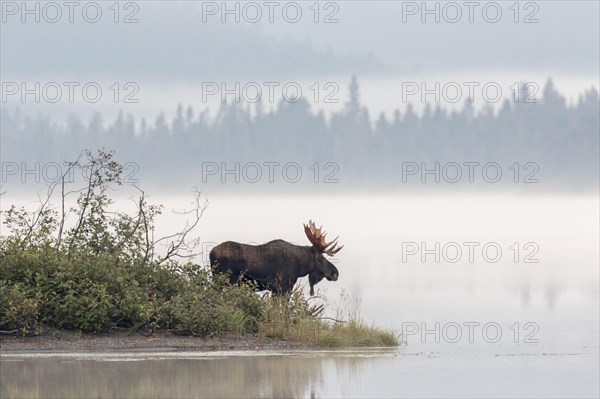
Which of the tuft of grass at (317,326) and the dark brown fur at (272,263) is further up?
the dark brown fur at (272,263)

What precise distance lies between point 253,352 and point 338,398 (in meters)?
5.31

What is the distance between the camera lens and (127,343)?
2375cm

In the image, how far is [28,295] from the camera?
78.4ft

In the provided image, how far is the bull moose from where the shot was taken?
2700 centimetres

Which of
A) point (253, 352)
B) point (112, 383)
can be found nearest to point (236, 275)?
point (253, 352)

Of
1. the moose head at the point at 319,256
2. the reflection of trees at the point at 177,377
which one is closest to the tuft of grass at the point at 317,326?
the moose head at the point at 319,256

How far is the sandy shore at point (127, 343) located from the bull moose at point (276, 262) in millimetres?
2282

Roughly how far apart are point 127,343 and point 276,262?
4.51 metres

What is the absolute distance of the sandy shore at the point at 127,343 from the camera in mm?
23438

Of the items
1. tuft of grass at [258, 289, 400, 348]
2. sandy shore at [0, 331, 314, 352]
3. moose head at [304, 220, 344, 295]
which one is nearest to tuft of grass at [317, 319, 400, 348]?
tuft of grass at [258, 289, 400, 348]

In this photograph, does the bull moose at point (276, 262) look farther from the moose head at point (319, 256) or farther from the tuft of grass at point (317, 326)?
the tuft of grass at point (317, 326)

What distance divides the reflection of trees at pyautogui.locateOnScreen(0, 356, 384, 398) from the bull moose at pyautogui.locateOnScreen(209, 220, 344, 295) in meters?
4.40

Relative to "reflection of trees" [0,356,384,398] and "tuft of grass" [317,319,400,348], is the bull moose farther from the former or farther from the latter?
"reflection of trees" [0,356,384,398]

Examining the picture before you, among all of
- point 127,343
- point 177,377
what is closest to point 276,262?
point 127,343
